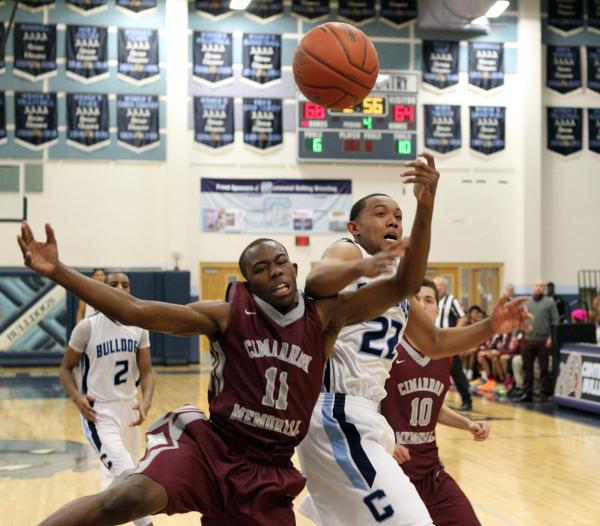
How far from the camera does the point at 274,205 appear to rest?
2142 centimetres

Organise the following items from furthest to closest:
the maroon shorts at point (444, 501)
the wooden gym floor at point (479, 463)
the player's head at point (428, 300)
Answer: the wooden gym floor at point (479, 463)
the player's head at point (428, 300)
the maroon shorts at point (444, 501)

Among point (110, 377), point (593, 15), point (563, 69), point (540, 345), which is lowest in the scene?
point (540, 345)

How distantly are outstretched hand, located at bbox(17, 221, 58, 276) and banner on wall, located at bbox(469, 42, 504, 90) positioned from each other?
19804 mm

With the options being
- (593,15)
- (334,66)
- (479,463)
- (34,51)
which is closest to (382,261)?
(334,66)

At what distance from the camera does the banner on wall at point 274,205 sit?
69.6ft

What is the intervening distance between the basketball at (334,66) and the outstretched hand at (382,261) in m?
2.19

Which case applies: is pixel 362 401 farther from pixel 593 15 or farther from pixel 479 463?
pixel 593 15

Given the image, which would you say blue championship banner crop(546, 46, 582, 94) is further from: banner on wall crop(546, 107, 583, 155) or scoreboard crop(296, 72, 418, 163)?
scoreboard crop(296, 72, 418, 163)

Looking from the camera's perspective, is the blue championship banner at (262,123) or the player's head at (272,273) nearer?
the player's head at (272,273)

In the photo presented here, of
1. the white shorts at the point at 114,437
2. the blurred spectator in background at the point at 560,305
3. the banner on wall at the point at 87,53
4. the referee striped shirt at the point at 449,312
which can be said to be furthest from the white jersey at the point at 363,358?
the banner on wall at the point at 87,53

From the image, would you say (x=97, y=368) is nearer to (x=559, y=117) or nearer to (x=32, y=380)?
(x=32, y=380)

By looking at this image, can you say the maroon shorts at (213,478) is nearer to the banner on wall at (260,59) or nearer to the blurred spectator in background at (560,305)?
the blurred spectator in background at (560,305)

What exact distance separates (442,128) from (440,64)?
4.87 ft

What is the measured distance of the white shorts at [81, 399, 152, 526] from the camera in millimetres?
5715
